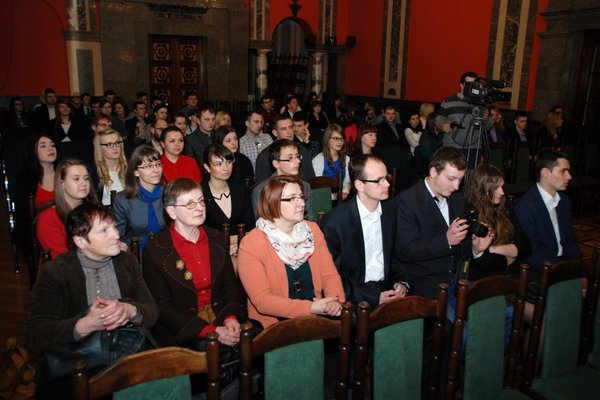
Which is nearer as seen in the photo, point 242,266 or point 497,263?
point 242,266

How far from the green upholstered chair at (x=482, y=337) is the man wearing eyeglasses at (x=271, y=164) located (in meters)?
2.09

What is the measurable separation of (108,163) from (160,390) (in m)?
2.62

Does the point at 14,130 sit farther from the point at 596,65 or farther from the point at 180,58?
the point at 596,65

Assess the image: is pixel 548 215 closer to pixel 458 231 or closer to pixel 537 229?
pixel 537 229

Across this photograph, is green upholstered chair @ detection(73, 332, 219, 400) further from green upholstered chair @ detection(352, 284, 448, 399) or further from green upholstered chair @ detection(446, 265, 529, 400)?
green upholstered chair @ detection(446, 265, 529, 400)

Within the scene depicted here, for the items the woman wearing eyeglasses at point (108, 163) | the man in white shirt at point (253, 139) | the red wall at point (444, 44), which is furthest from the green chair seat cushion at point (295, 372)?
the red wall at point (444, 44)

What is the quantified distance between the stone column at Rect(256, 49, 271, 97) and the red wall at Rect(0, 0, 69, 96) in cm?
411

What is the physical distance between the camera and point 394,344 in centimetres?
174

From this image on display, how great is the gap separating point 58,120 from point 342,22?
7.71 metres

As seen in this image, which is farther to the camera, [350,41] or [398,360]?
[350,41]

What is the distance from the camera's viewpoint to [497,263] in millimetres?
2766

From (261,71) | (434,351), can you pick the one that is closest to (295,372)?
(434,351)

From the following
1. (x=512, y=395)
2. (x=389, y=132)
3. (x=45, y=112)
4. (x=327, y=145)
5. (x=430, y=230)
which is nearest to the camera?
(x=512, y=395)

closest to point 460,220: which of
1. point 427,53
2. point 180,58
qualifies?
point 427,53
